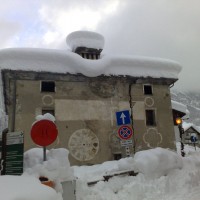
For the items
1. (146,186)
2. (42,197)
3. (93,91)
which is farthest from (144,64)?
(42,197)

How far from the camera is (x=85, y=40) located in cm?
2492

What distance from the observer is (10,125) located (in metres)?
19.5

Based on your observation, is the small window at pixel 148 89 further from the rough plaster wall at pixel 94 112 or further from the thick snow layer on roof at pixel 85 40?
the thick snow layer on roof at pixel 85 40

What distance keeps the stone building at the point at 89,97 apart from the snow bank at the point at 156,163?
7.12 m

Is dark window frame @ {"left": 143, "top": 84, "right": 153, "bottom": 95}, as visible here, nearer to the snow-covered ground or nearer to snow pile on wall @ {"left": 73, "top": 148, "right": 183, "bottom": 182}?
the snow-covered ground

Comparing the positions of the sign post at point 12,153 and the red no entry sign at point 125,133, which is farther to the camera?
the red no entry sign at point 125,133

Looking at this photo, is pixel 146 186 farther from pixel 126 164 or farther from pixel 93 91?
pixel 93 91

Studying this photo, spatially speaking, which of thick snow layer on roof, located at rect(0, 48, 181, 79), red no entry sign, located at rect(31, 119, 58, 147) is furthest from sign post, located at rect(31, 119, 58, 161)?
thick snow layer on roof, located at rect(0, 48, 181, 79)

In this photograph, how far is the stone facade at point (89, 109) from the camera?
20.0 m

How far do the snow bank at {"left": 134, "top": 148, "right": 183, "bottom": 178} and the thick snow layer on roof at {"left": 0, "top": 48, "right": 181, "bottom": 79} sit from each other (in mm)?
10679

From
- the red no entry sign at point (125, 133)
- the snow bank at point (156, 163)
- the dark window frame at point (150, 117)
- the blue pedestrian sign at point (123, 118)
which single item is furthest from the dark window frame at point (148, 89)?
the red no entry sign at point (125, 133)

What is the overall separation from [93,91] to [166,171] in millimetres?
11372

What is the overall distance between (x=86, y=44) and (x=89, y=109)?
630 cm

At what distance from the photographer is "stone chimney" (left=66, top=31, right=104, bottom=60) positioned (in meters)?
24.6
